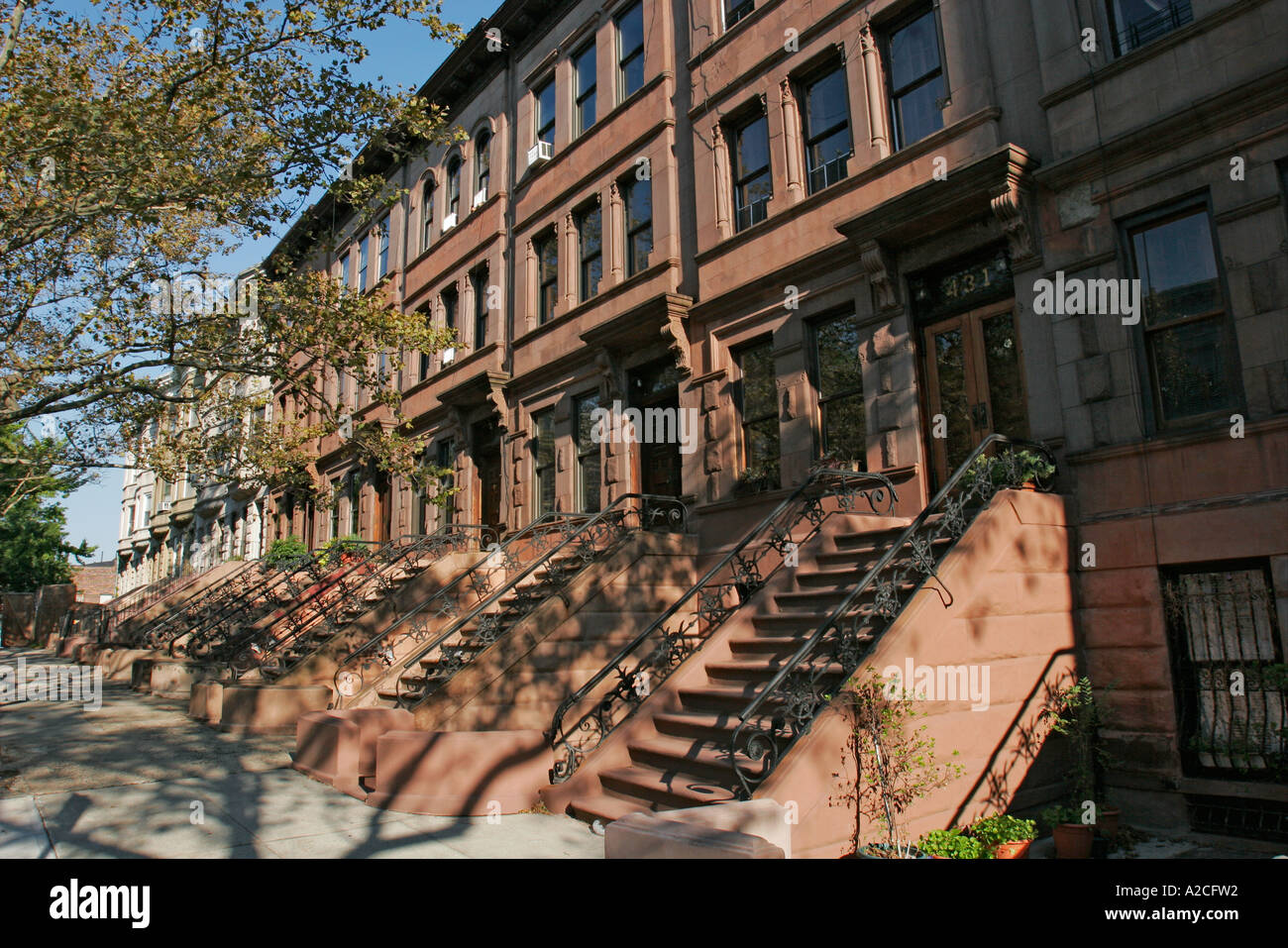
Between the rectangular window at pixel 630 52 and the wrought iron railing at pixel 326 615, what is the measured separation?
9.51 m

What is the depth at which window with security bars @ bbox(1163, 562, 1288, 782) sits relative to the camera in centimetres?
734

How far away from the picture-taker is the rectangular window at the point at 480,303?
20328 millimetres

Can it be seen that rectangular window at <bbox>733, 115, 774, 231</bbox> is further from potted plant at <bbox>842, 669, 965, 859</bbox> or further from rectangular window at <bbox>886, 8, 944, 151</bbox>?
potted plant at <bbox>842, 669, 965, 859</bbox>

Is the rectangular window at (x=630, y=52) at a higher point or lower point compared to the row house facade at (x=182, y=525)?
higher

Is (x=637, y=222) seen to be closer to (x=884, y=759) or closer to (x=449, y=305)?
(x=449, y=305)

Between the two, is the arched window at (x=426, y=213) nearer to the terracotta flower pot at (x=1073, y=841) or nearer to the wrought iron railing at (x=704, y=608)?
the wrought iron railing at (x=704, y=608)

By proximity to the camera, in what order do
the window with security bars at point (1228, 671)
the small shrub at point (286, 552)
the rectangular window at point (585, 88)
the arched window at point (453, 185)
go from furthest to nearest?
the small shrub at point (286, 552)
the arched window at point (453, 185)
the rectangular window at point (585, 88)
the window with security bars at point (1228, 671)

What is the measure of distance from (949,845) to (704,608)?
13.8 ft

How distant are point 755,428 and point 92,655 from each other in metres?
18.3

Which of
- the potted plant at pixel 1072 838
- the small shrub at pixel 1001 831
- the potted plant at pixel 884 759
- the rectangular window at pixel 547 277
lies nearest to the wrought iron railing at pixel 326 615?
the rectangular window at pixel 547 277

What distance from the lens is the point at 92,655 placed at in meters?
21.3

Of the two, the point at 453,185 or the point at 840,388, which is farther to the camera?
the point at 453,185

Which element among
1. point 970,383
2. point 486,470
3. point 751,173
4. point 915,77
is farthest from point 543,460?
point 915,77

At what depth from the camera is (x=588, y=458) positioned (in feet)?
53.8
